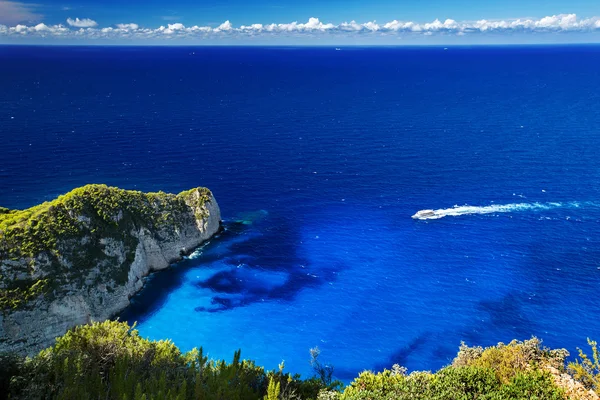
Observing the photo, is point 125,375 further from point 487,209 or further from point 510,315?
point 487,209

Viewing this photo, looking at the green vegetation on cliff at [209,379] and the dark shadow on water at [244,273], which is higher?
the green vegetation on cliff at [209,379]

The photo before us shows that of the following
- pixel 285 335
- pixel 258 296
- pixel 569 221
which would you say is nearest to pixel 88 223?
pixel 258 296

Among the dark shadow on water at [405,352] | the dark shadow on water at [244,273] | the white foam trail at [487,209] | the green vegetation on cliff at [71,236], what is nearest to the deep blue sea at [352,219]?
the dark shadow on water at [405,352]

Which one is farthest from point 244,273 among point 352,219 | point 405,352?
point 405,352

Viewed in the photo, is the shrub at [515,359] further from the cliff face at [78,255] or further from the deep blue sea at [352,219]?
the cliff face at [78,255]

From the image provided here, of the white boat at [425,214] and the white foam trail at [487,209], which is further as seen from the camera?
the white foam trail at [487,209]

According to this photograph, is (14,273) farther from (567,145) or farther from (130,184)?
(567,145)

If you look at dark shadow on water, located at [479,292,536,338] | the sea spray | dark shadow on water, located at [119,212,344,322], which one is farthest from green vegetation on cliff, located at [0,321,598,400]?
the sea spray

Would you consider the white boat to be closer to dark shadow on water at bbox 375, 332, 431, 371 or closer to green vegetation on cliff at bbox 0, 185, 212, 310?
dark shadow on water at bbox 375, 332, 431, 371
